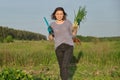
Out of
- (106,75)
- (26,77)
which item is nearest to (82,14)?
(106,75)

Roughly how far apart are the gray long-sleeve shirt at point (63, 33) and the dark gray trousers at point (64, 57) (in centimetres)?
9

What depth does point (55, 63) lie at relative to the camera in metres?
14.8

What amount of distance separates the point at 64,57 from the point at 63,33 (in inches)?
19.9

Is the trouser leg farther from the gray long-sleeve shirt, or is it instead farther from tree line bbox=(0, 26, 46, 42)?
tree line bbox=(0, 26, 46, 42)

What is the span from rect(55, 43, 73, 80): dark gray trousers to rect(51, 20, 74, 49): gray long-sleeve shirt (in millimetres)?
88

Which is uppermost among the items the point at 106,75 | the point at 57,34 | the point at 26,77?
the point at 57,34

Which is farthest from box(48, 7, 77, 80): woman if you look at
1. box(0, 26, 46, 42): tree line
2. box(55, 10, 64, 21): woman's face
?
box(0, 26, 46, 42): tree line

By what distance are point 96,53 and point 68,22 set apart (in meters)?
7.63

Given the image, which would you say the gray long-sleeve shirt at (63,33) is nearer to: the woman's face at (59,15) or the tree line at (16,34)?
the woman's face at (59,15)

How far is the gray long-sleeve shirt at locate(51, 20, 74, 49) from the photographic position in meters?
7.88

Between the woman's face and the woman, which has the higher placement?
the woman's face

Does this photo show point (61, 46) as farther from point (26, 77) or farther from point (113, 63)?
point (113, 63)

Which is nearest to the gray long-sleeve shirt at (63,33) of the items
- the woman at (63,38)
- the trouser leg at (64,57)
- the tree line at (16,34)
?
the woman at (63,38)

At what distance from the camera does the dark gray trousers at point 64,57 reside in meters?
7.78
